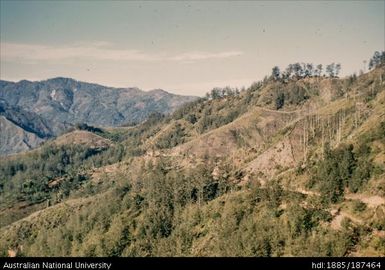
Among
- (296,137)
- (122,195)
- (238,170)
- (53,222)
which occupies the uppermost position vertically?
(296,137)

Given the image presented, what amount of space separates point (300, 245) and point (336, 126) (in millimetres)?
92791

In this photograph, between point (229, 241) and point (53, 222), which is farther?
point (53, 222)

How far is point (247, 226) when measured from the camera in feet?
384

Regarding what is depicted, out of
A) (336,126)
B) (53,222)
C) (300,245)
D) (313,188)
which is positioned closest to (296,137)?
(336,126)

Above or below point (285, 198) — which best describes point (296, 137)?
above

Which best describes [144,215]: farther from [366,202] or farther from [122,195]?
[366,202]

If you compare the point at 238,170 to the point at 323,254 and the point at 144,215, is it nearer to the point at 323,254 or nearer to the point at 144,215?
the point at 144,215

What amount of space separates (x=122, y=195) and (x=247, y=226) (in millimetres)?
87678

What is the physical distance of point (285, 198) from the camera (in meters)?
124

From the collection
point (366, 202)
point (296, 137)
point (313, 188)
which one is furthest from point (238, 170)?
point (366, 202)

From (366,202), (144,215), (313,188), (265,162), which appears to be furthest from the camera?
(265,162)

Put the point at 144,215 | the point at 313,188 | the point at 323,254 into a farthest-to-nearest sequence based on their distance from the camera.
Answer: the point at 144,215, the point at 313,188, the point at 323,254

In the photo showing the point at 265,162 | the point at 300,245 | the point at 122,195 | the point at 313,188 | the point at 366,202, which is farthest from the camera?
the point at 122,195

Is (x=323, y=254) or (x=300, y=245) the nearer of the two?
(x=323, y=254)
